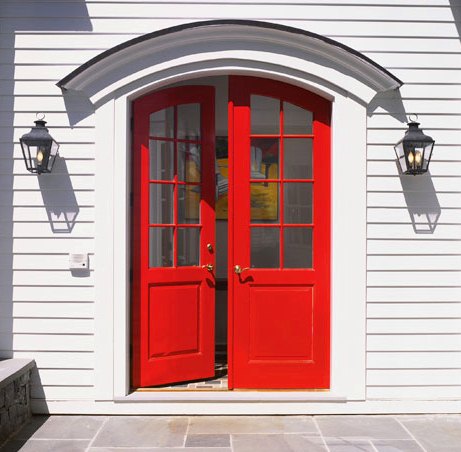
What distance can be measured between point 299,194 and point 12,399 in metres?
2.47

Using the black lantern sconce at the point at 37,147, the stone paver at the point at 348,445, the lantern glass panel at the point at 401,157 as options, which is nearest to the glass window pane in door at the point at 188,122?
the black lantern sconce at the point at 37,147

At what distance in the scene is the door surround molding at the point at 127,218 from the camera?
3.94 metres

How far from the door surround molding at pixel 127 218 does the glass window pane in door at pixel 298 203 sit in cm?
22

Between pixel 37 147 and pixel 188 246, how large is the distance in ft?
4.37

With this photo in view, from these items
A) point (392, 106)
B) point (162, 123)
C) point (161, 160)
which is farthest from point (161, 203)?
point (392, 106)

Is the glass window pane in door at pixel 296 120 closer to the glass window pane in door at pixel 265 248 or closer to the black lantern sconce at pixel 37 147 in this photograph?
the glass window pane in door at pixel 265 248

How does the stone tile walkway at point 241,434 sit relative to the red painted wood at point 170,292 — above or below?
below

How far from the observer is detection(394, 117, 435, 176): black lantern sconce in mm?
3781

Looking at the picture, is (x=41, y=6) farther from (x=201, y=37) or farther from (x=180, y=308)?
(x=180, y=308)

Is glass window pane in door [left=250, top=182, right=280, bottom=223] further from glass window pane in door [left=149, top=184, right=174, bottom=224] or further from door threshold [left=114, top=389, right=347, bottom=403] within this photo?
door threshold [left=114, top=389, right=347, bottom=403]

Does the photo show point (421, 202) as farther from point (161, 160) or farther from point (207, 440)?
point (207, 440)

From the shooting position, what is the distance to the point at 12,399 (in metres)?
3.54

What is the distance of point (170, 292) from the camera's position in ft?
13.6

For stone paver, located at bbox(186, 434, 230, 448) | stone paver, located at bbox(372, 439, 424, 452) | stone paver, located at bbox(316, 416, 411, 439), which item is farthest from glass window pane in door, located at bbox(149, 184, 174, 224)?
stone paver, located at bbox(372, 439, 424, 452)
